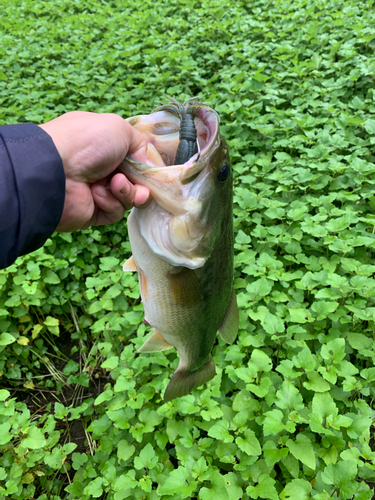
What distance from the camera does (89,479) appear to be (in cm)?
252

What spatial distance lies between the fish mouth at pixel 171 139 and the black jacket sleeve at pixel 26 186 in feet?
1.07

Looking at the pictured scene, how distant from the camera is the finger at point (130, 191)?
4.39 feet

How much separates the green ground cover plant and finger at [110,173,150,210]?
1.44 metres

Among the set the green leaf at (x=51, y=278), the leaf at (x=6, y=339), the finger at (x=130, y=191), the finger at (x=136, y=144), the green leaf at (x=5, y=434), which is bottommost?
Result: the green leaf at (x=5, y=434)

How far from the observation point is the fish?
1319 mm

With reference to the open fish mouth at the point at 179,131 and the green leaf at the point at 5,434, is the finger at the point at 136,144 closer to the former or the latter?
the open fish mouth at the point at 179,131

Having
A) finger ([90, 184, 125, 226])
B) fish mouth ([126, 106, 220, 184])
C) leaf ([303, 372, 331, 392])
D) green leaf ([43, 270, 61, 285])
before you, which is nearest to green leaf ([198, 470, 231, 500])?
leaf ([303, 372, 331, 392])

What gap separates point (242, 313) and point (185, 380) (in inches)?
39.5

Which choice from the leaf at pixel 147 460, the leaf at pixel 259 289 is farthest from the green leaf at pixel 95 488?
the leaf at pixel 259 289

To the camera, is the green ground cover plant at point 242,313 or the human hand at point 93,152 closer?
the human hand at point 93,152

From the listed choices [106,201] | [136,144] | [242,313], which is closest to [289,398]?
[242,313]

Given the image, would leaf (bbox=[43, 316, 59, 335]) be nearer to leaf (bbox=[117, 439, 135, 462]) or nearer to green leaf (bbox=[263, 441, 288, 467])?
leaf (bbox=[117, 439, 135, 462])

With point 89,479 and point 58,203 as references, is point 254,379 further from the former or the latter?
point 58,203

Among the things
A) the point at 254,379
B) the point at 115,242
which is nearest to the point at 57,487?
the point at 254,379
